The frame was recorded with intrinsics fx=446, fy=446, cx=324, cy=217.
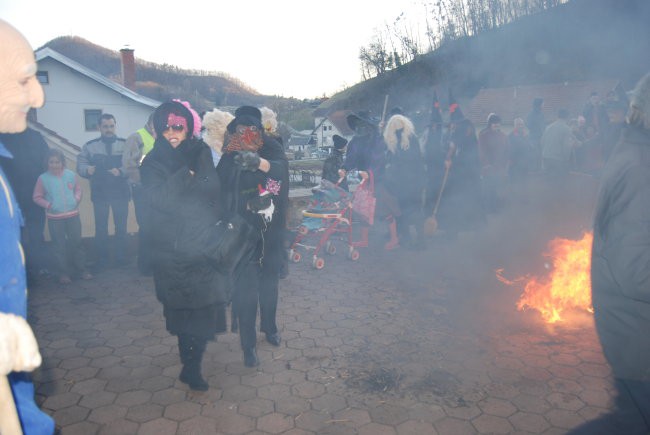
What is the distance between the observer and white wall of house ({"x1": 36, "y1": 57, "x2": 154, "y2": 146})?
27234 mm

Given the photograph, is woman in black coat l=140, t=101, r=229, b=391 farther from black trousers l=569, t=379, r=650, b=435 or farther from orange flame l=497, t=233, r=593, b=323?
orange flame l=497, t=233, r=593, b=323

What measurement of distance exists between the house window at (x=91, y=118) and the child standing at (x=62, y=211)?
84.4 ft

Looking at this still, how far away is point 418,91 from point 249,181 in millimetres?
43304

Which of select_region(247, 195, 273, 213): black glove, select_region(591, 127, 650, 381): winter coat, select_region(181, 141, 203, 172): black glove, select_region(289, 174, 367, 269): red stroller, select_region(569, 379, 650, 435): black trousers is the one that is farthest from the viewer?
select_region(289, 174, 367, 269): red stroller

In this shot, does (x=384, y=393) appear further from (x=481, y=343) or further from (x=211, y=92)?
(x=211, y=92)

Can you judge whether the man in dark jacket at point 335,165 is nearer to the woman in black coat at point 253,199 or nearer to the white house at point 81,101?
the woman in black coat at point 253,199

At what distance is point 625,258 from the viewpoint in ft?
6.87

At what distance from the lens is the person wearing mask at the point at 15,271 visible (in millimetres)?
1312

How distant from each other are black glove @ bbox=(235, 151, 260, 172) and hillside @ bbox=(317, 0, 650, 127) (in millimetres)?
11394

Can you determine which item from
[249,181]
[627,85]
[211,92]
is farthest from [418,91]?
[249,181]

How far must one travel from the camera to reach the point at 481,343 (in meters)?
4.38

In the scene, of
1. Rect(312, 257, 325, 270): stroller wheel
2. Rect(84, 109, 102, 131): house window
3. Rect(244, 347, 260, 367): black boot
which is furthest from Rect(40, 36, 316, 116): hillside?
Rect(244, 347, 260, 367): black boot

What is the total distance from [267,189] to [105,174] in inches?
151

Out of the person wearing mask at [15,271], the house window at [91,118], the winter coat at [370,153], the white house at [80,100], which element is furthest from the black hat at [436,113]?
the house window at [91,118]
